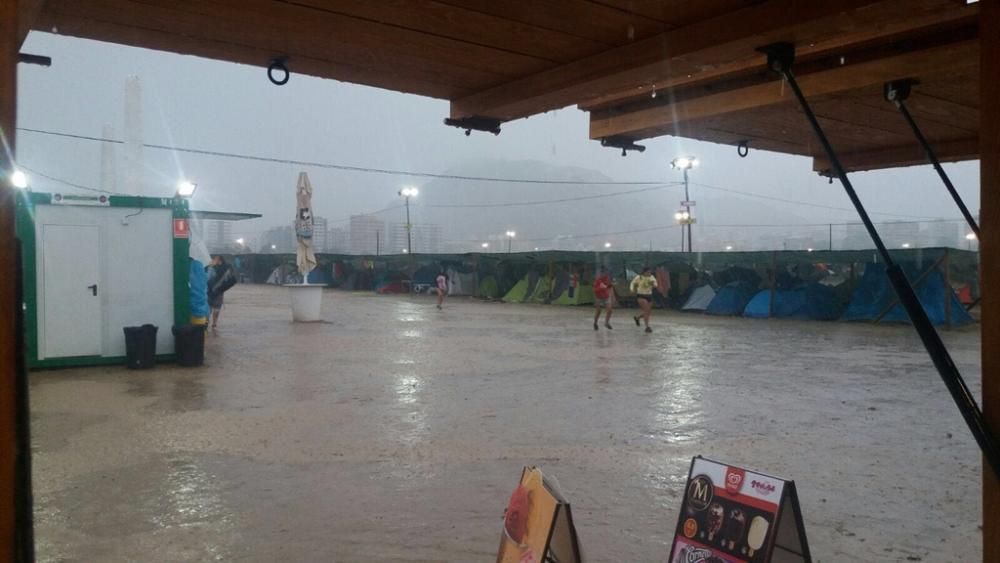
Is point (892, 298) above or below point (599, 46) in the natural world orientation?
below

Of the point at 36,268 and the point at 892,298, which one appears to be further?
the point at 892,298

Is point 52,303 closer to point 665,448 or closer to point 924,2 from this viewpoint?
point 665,448

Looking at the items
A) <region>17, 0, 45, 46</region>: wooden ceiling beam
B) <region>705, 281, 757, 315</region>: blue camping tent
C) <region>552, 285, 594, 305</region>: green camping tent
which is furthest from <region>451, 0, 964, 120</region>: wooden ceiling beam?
<region>552, 285, 594, 305</region>: green camping tent

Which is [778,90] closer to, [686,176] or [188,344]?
[188,344]

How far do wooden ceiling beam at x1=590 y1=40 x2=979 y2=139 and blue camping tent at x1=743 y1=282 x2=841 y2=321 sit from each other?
20966mm

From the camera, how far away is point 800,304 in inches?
888

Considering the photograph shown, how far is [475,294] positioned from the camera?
3619 cm

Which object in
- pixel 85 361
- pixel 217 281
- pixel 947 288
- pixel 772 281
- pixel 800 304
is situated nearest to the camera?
pixel 85 361

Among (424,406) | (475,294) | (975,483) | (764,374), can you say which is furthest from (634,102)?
(475,294)

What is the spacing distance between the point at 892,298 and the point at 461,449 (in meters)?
18.6

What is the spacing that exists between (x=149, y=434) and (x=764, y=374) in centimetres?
886

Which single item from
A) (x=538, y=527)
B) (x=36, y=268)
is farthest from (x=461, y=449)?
(x=36, y=268)

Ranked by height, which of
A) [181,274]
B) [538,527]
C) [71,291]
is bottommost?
[538,527]

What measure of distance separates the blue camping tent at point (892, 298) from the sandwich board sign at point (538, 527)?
18.9 meters
